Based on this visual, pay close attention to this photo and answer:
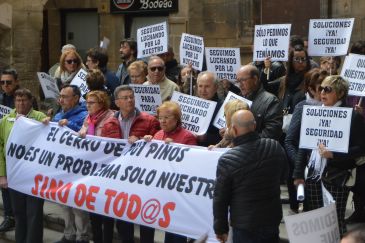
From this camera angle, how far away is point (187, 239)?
24.1 feet

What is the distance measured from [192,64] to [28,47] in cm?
537

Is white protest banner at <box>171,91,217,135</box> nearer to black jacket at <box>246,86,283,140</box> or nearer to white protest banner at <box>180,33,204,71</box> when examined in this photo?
black jacket at <box>246,86,283,140</box>

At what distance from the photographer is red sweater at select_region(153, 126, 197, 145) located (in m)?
6.91

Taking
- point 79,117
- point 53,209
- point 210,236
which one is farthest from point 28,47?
point 210,236

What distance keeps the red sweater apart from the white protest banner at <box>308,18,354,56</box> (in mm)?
2275

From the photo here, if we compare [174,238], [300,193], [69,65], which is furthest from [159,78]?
[300,193]

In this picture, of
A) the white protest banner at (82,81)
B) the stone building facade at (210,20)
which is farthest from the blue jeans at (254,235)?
the stone building facade at (210,20)

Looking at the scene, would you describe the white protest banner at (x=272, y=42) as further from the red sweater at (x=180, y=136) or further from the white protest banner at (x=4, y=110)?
the white protest banner at (x=4, y=110)

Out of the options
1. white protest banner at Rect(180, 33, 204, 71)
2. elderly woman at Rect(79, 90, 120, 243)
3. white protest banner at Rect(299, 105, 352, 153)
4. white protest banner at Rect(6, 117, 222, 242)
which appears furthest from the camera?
white protest banner at Rect(180, 33, 204, 71)

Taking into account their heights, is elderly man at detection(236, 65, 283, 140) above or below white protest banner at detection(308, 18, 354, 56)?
below

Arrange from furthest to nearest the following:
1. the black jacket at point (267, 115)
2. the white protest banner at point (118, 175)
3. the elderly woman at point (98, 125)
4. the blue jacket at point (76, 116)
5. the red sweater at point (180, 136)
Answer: the blue jacket at point (76, 116) → the elderly woman at point (98, 125) → the red sweater at point (180, 136) → the black jacket at point (267, 115) → the white protest banner at point (118, 175)

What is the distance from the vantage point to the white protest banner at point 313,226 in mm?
4926

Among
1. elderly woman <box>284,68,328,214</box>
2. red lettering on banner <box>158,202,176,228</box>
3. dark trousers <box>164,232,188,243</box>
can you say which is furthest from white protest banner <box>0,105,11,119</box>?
elderly woman <box>284,68,328,214</box>

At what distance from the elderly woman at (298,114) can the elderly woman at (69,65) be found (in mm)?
2791
